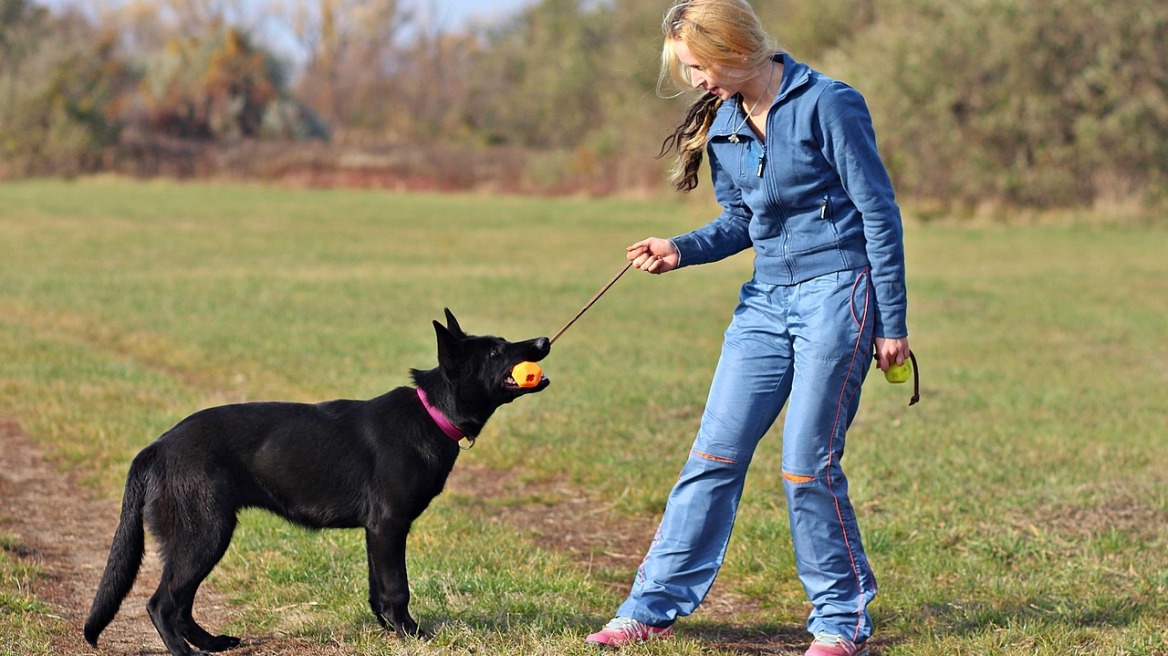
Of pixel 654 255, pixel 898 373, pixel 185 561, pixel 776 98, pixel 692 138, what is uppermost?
pixel 776 98

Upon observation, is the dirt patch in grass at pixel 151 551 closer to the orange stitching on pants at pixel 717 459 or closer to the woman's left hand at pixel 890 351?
the orange stitching on pants at pixel 717 459

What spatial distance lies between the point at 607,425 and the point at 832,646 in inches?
177

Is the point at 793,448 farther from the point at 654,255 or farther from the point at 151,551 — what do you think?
the point at 151,551

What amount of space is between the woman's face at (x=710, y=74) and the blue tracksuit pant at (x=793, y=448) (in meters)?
0.72

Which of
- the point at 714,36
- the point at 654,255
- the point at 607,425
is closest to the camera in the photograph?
the point at 714,36

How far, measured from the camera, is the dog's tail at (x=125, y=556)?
14.5 feet

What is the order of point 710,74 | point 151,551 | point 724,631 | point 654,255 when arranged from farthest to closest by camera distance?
point 151,551 → point 724,631 → point 654,255 → point 710,74

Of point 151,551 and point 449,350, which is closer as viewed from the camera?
point 449,350

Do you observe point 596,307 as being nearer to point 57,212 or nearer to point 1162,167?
point 57,212

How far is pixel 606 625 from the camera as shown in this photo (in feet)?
15.6

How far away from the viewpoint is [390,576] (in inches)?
176

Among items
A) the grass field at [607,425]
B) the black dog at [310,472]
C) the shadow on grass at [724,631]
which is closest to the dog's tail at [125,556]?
the black dog at [310,472]

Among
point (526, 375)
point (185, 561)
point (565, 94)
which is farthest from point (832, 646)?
point (565, 94)

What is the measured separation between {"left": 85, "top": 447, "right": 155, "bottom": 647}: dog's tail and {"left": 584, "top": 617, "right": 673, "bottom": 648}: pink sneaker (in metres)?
1.62
